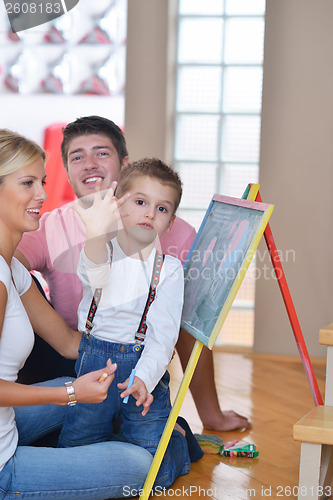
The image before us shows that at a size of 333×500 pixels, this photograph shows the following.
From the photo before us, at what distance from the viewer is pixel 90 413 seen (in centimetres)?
167

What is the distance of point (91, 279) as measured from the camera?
5.26ft

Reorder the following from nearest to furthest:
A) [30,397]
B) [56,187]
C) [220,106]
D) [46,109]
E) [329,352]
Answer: [30,397], [329,352], [220,106], [56,187], [46,109]

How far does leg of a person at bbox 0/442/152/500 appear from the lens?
4.66 ft

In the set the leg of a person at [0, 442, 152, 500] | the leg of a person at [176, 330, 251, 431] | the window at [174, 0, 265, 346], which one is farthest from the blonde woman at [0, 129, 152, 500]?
the window at [174, 0, 265, 346]

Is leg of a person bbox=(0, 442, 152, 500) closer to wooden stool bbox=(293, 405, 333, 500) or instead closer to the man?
wooden stool bbox=(293, 405, 333, 500)

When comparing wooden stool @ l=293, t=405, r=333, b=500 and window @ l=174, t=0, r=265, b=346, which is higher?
window @ l=174, t=0, r=265, b=346

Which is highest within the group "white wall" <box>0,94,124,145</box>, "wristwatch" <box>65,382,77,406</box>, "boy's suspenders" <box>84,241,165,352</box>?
"white wall" <box>0,94,124,145</box>

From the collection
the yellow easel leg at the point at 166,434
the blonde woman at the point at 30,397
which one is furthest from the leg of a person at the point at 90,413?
the yellow easel leg at the point at 166,434

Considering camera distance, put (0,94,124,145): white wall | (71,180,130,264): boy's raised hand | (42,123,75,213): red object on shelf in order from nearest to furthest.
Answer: (71,180,130,264): boy's raised hand, (42,123,75,213): red object on shelf, (0,94,124,145): white wall

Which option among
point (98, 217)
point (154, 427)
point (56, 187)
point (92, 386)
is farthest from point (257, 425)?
point (56, 187)

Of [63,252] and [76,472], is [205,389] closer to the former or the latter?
[63,252]

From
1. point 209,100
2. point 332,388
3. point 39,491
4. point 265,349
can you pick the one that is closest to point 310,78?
point 209,100

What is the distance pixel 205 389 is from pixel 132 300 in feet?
2.33

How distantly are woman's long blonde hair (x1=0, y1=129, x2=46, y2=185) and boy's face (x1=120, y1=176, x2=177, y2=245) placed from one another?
298 millimetres
